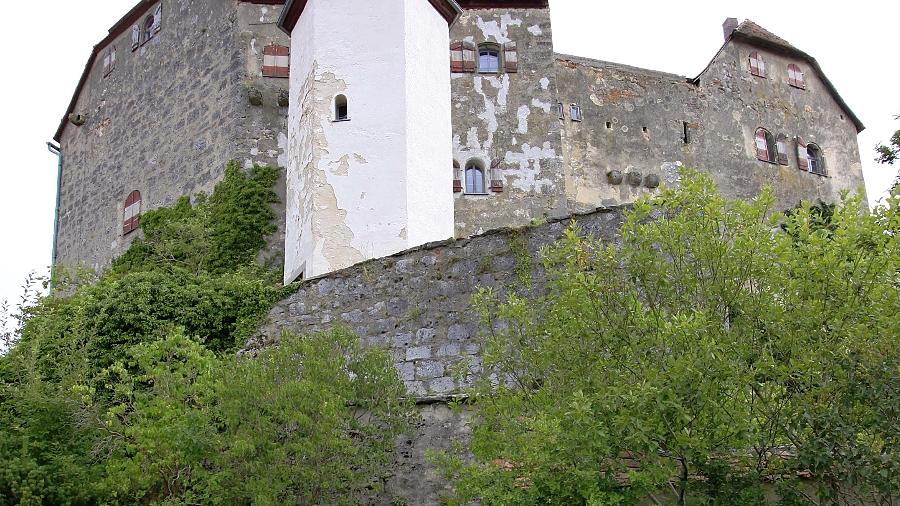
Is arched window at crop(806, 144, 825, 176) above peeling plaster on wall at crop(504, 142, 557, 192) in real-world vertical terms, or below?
above

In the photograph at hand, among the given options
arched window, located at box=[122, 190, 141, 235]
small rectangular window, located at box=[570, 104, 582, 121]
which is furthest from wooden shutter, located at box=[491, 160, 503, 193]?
arched window, located at box=[122, 190, 141, 235]

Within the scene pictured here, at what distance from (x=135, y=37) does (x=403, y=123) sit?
42.9ft

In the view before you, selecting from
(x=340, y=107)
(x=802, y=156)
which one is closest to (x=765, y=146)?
(x=802, y=156)

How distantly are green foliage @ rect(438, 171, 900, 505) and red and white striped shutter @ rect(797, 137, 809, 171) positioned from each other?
23.1 metres

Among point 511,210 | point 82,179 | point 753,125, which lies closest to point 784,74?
point 753,125

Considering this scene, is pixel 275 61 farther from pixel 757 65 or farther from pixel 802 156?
pixel 802 156

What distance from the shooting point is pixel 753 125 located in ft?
108

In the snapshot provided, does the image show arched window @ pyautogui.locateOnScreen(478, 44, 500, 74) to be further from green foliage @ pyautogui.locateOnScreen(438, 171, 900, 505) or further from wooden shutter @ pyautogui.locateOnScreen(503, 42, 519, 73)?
green foliage @ pyautogui.locateOnScreen(438, 171, 900, 505)

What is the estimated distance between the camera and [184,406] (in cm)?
1346

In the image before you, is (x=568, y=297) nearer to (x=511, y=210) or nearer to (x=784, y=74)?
(x=511, y=210)

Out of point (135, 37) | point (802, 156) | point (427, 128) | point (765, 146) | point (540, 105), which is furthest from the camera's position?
point (802, 156)

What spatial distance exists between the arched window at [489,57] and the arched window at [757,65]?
32.9ft

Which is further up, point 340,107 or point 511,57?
point 511,57

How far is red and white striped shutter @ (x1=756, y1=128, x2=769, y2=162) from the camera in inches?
1284
